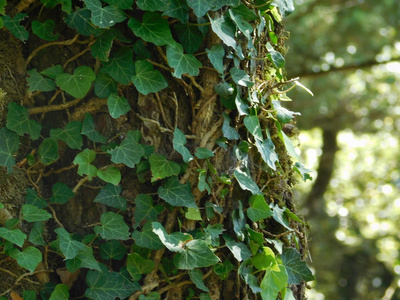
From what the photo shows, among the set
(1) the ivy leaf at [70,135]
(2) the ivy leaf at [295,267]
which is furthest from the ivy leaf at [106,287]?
(2) the ivy leaf at [295,267]

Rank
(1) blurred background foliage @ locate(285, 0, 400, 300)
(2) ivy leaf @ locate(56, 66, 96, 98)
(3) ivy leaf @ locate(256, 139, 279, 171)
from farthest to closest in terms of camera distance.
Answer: (1) blurred background foliage @ locate(285, 0, 400, 300) < (3) ivy leaf @ locate(256, 139, 279, 171) < (2) ivy leaf @ locate(56, 66, 96, 98)

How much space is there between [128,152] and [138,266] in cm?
31

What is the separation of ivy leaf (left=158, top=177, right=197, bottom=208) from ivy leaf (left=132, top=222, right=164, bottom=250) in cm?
9

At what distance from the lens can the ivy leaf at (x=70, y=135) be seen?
1424mm

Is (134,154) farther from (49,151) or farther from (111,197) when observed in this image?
(49,151)

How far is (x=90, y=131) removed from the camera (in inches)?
56.1

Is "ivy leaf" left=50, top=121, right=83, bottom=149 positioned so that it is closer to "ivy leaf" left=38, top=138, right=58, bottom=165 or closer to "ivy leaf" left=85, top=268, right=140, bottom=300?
"ivy leaf" left=38, top=138, right=58, bottom=165

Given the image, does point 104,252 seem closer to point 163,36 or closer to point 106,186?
point 106,186

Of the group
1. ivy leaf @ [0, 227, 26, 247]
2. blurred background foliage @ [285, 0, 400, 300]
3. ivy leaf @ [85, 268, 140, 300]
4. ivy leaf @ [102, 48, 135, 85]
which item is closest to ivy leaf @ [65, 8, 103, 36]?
ivy leaf @ [102, 48, 135, 85]

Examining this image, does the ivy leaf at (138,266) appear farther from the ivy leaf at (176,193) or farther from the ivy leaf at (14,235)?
the ivy leaf at (14,235)

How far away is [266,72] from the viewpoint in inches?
64.2

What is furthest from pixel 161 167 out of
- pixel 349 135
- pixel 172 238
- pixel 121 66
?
pixel 349 135

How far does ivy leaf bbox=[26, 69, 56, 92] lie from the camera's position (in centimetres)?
142

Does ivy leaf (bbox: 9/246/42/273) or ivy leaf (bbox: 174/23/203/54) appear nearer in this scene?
ivy leaf (bbox: 9/246/42/273)
